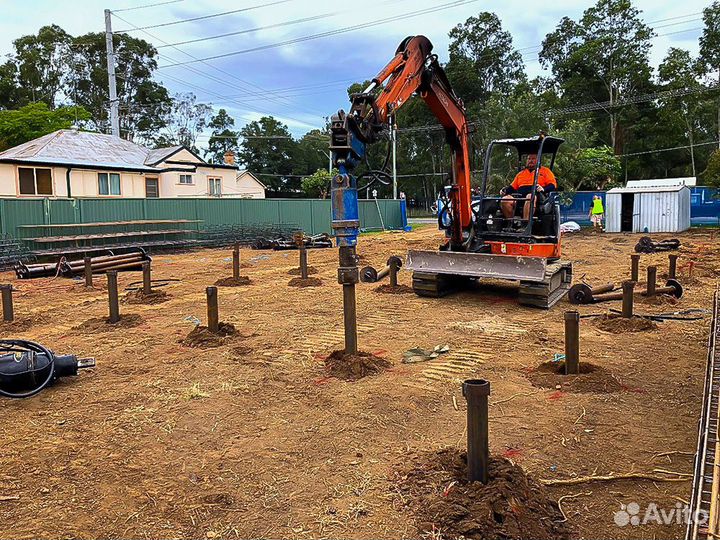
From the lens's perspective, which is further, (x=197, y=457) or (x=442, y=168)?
(x=442, y=168)

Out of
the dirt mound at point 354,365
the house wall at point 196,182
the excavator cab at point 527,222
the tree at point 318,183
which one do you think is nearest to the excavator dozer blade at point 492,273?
the excavator cab at point 527,222

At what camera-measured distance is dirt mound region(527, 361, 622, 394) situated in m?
5.36

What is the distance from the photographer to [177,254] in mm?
20906

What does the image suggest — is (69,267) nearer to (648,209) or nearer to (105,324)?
(105,324)

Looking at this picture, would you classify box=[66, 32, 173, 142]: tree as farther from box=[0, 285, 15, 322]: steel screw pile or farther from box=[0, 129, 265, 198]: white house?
box=[0, 285, 15, 322]: steel screw pile

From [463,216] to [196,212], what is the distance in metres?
15.8

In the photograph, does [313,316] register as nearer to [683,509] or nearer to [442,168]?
[683,509]

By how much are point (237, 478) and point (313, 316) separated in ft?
17.0

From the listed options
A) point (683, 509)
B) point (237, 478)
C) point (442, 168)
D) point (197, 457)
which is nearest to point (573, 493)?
point (683, 509)

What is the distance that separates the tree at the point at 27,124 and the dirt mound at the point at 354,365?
38.2m

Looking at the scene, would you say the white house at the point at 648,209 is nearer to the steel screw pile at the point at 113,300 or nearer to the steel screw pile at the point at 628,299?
the steel screw pile at the point at 628,299

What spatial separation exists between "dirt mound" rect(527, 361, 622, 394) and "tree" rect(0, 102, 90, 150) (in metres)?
39.7

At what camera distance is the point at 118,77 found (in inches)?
2153

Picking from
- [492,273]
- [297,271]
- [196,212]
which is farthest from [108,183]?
[492,273]
